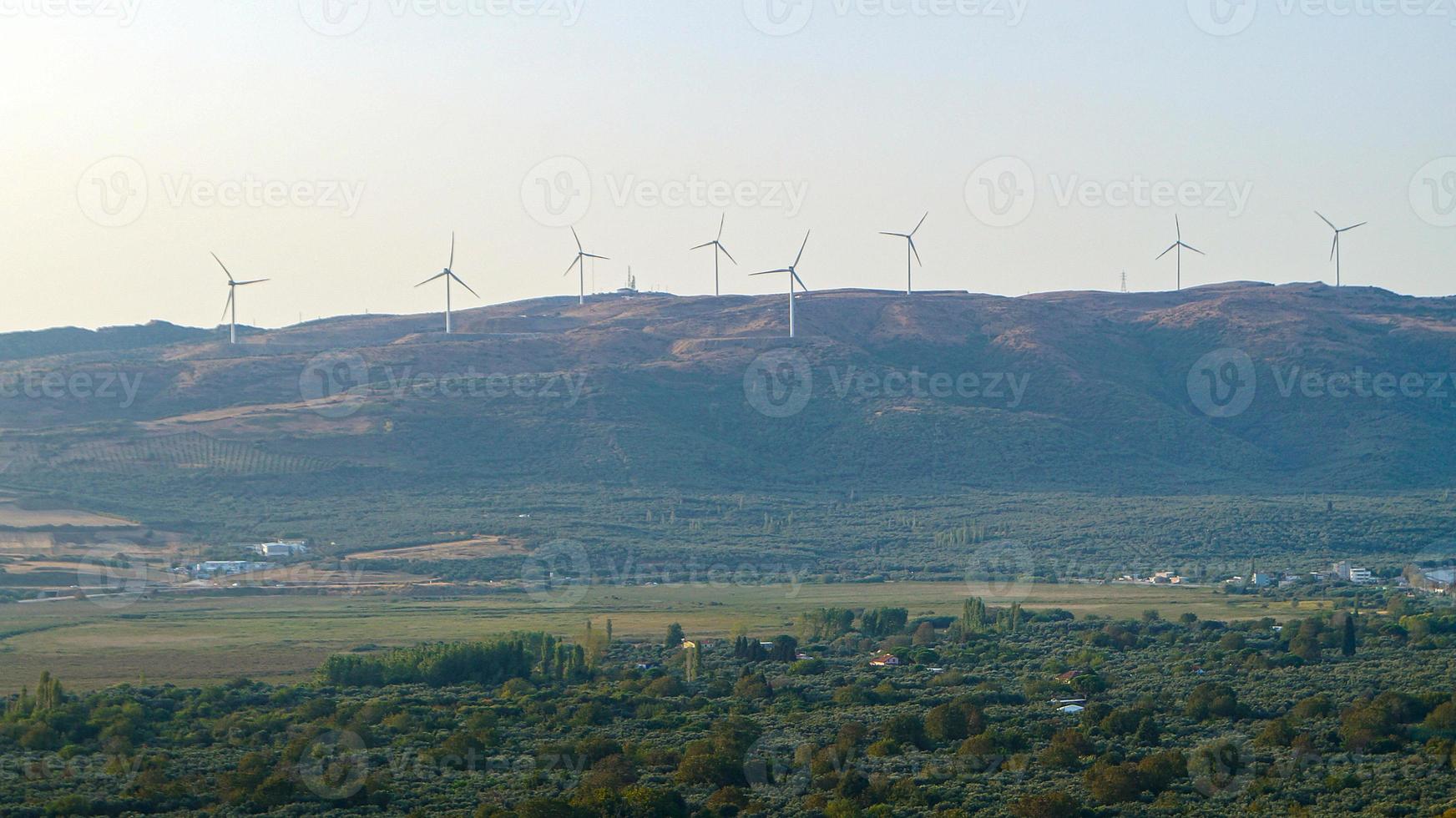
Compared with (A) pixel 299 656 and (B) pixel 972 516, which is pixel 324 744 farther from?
(B) pixel 972 516

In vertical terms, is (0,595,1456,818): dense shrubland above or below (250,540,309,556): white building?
below

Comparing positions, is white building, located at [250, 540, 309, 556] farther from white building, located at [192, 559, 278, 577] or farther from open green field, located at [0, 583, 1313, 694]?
open green field, located at [0, 583, 1313, 694]

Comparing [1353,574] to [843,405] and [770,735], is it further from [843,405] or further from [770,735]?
[770,735]

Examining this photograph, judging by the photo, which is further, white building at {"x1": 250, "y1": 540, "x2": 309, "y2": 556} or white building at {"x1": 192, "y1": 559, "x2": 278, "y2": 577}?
white building at {"x1": 250, "y1": 540, "x2": 309, "y2": 556}

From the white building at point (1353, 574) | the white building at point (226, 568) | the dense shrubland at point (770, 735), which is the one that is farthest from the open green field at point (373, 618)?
the white building at point (226, 568)

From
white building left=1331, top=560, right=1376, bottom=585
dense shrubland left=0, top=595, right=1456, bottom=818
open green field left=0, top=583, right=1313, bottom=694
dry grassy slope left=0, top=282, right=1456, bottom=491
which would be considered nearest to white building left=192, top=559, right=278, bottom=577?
open green field left=0, top=583, right=1313, bottom=694

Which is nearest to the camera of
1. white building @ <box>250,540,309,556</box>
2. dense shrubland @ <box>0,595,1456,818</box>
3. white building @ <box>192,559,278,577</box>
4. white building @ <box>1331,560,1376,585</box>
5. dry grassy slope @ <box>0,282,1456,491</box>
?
dense shrubland @ <box>0,595,1456,818</box>

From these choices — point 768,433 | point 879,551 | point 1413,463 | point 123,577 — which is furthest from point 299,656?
point 1413,463
